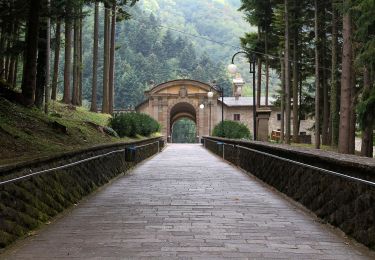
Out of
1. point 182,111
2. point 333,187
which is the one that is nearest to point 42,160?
point 333,187

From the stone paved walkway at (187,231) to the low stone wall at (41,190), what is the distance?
0.23 meters

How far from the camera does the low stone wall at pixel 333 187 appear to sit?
5.76 meters

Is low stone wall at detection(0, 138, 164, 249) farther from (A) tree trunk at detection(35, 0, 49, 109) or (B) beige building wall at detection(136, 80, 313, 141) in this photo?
(B) beige building wall at detection(136, 80, 313, 141)

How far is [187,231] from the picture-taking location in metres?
6.41

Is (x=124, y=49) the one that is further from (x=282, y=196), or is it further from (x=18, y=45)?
(x=282, y=196)

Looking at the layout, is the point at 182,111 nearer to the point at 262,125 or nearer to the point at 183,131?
the point at 183,131

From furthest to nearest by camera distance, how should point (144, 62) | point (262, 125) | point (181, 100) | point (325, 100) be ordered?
point (144, 62)
point (181, 100)
point (325, 100)
point (262, 125)

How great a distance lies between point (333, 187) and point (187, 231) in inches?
88.8

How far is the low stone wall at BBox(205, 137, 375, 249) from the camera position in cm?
576

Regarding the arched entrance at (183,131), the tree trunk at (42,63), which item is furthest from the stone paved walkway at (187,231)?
the arched entrance at (183,131)

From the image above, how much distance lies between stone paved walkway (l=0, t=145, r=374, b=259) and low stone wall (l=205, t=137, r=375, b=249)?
201 millimetres

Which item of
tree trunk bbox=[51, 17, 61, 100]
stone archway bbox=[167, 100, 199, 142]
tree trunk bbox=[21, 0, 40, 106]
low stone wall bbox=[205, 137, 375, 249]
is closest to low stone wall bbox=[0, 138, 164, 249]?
low stone wall bbox=[205, 137, 375, 249]

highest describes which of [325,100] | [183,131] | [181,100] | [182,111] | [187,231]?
[181,100]

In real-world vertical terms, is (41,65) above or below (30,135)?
above
